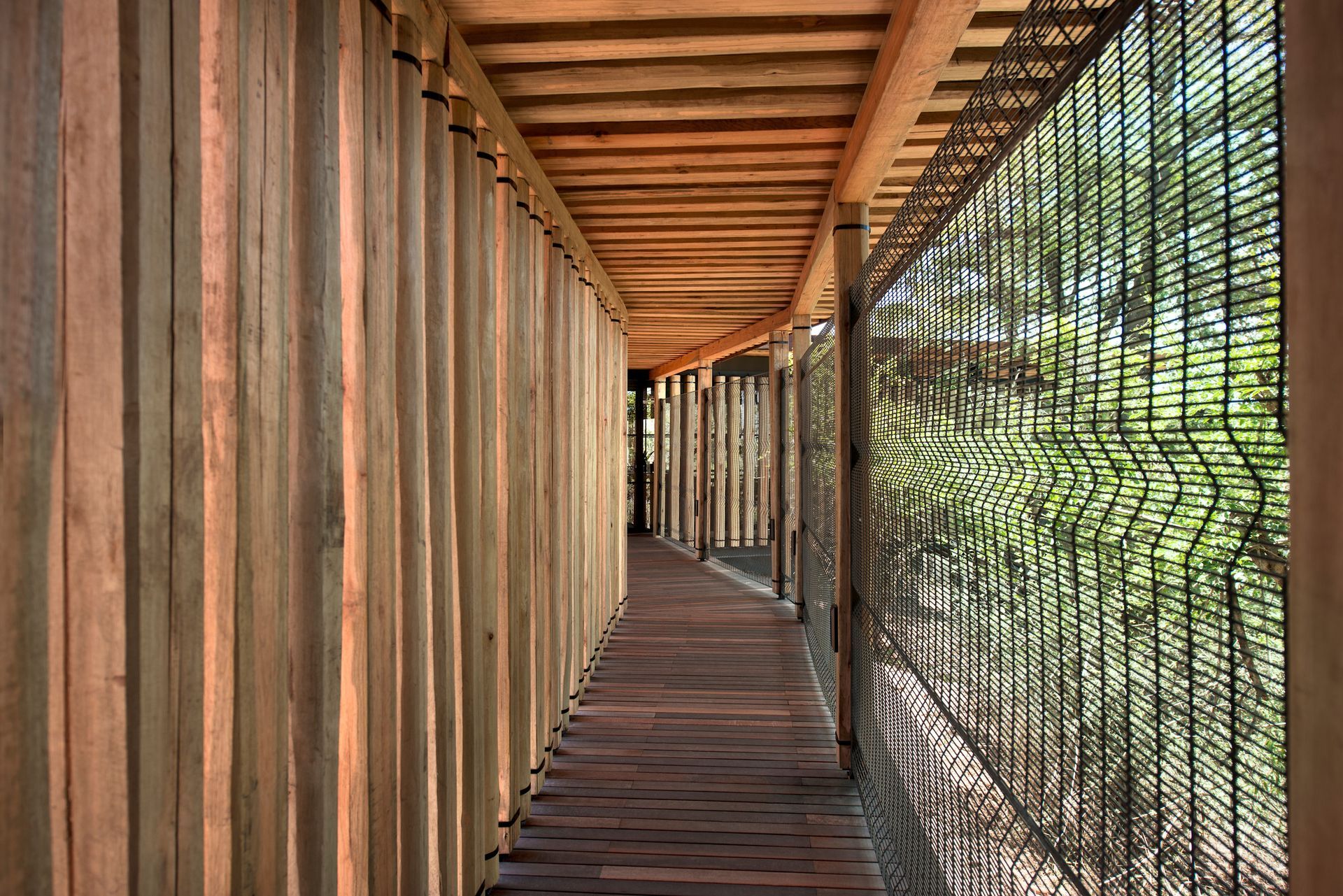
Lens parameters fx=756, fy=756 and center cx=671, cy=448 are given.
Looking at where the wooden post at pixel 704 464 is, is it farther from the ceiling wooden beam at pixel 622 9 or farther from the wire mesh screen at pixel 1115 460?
the wire mesh screen at pixel 1115 460

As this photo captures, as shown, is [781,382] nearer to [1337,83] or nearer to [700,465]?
[700,465]

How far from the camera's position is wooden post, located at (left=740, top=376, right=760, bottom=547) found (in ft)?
32.9

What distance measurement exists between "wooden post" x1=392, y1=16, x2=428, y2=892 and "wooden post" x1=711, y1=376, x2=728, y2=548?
8.42m

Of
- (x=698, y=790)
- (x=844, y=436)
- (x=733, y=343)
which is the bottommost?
(x=698, y=790)

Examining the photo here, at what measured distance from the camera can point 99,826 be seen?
950 millimetres

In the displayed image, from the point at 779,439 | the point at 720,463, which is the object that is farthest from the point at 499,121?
the point at 720,463

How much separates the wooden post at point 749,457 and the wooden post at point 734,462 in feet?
0.14

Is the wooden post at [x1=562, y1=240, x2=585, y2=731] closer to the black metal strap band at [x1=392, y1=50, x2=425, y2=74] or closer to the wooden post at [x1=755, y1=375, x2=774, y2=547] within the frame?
the black metal strap band at [x1=392, y1=50, x2=425, y2=74]

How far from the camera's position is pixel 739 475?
1027 centimetres

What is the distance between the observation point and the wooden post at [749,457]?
10.0 meters

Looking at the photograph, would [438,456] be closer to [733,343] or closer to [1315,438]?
[1315,438]

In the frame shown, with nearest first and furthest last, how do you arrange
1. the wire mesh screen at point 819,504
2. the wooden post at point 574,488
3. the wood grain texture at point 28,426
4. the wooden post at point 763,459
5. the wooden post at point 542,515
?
the wood grain texture at point 28,426 → the wooden post at point 542,515 → the wooden post at point 574,488 → the wire mesh screen at point 819,504 → the wooden post at point 763,459

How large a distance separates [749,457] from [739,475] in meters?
0.29

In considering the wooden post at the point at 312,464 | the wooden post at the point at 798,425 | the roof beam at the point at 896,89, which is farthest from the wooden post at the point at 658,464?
the wooden post at the point at 312,464
